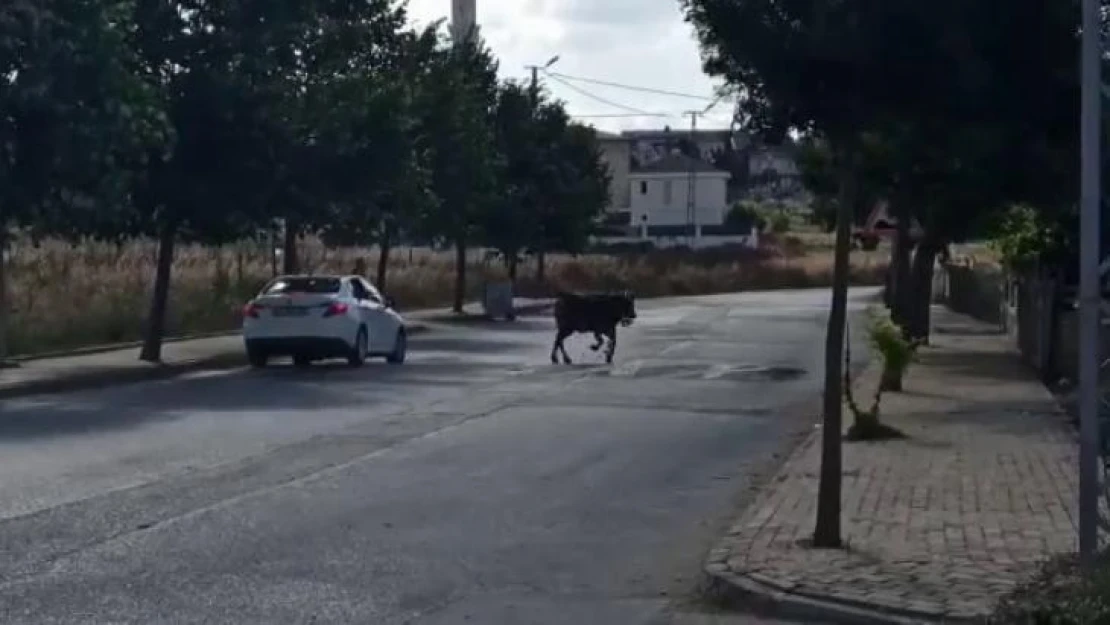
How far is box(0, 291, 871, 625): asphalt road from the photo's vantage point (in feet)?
40.6

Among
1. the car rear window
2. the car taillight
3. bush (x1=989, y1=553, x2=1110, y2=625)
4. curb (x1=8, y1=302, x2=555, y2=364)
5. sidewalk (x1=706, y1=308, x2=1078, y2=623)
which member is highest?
the car rear window

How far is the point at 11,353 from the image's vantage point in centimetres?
3638

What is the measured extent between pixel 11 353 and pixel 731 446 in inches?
698

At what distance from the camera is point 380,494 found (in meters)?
17.3

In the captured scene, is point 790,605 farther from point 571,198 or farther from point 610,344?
point 571,198

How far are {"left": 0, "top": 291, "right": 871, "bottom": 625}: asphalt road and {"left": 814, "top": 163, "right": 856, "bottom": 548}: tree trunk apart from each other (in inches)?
35.4

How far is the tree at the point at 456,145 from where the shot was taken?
50062mm

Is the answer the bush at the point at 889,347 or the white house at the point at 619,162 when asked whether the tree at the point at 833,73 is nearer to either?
the bush at the point at 889,347

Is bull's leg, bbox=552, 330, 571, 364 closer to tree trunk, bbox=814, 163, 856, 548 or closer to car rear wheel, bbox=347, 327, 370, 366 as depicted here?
car rear wheel, bbox=347, 327, 370, 366

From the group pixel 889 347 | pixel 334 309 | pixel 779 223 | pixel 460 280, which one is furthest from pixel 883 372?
pixel 779 223

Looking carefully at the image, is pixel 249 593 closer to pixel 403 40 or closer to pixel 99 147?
pixel 99 147

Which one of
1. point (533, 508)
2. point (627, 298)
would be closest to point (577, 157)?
point (627, 298)

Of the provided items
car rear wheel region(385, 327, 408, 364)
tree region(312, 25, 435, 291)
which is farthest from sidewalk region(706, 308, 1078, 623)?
tree region(312, 25, 435, 291)

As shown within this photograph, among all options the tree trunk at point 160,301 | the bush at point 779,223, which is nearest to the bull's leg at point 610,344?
the tree trunk at point 160,301
